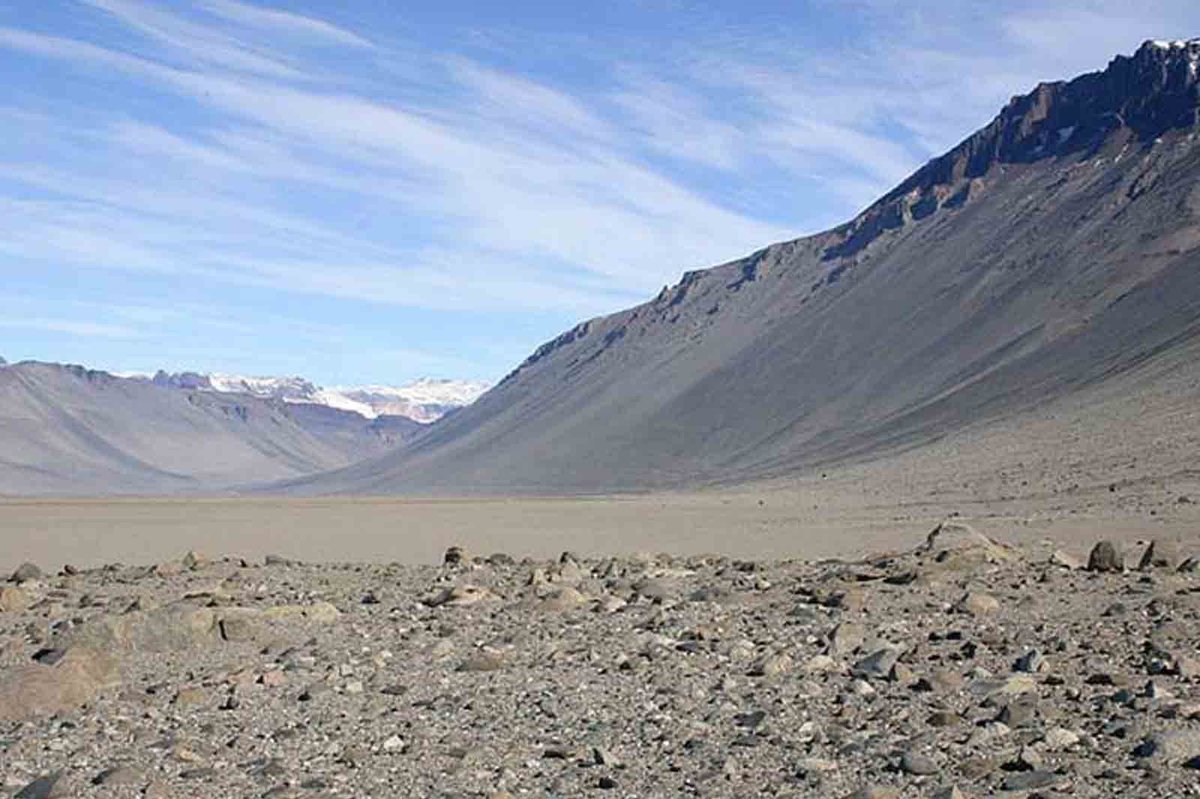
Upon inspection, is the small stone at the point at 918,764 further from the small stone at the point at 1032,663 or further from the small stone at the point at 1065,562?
the small stone at the point at 1065,562

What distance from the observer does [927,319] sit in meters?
113

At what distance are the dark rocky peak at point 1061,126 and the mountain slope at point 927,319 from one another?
26 cm

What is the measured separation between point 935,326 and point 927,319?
283 centimetres

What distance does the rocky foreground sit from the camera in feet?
26.0

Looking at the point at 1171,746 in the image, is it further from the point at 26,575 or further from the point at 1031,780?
the point at 26,575

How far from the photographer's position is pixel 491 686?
10.3m

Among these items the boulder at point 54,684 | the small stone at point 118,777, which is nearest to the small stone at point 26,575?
the boulder at point 54,684

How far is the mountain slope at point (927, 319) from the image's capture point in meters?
89.1

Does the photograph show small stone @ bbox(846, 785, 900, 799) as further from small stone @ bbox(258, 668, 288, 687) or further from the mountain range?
the mountain range

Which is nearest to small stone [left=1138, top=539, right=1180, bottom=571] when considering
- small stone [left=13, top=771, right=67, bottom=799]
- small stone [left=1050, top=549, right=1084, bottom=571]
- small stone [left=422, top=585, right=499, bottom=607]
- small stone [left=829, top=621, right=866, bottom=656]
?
small stone [left=1050, top=549, right=1084, bottom=571]

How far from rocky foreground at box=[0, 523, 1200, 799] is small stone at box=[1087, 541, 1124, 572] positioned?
0.03 m

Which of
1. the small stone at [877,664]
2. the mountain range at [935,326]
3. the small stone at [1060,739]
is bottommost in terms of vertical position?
the small stone at [1060,739]

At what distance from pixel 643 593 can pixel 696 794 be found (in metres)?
6.74

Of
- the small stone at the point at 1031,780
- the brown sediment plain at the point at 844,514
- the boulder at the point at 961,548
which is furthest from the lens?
the brown sediment plain at the point at 844,514
